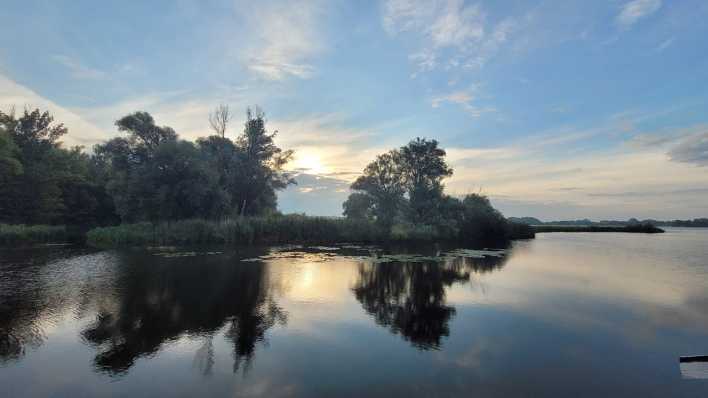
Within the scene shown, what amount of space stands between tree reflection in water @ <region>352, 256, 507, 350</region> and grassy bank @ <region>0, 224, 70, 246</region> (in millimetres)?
35737

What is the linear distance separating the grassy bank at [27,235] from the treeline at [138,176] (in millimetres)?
6905

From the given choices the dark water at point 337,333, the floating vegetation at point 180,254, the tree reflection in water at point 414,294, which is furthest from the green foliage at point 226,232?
the tree reflection in water at point 414,294

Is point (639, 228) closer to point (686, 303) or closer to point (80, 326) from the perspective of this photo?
point (686, 303)

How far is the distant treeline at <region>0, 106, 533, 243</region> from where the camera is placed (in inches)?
1686

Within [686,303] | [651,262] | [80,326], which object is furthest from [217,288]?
[651,262]

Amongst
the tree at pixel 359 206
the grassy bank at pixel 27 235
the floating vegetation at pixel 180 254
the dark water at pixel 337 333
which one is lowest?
the dark water at pixel 337 333

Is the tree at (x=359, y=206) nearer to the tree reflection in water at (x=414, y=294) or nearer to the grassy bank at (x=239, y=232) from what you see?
the grassy bank at (x=239, y=232)

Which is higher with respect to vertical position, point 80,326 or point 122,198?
point 122,198

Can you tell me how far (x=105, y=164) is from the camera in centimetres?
6731

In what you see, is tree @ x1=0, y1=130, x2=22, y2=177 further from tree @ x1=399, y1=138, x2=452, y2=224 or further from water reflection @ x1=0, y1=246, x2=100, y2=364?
tree @ x1=399, y1=138, x2=452, y2=224

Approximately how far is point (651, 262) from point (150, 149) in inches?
2295

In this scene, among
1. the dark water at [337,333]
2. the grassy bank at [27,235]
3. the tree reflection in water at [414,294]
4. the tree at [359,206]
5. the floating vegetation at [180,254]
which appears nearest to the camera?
the dark water at [337,333]

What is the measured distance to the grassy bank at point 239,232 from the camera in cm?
3641

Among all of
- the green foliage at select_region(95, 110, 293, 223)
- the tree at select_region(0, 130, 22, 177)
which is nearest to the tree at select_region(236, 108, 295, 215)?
the green foliage at select_region(95, 110, 293, 223)
